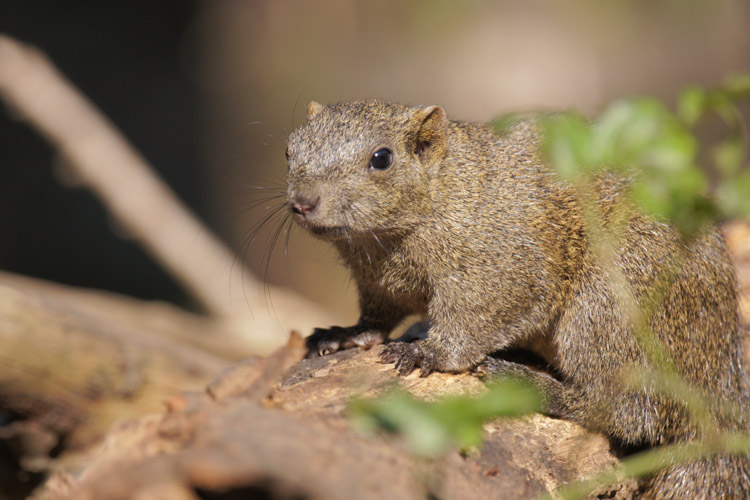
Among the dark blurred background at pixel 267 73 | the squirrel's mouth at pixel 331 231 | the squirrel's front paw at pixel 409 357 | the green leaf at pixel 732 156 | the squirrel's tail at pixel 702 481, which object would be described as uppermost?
the dark blurred background at pixel 267 73

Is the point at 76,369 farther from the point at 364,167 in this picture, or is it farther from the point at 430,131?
the point at 430,131

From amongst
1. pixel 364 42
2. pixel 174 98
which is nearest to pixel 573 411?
pixel 364 42

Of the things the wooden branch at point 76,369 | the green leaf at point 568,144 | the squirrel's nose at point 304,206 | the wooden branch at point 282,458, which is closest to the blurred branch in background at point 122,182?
the wooden branch at point 76,369


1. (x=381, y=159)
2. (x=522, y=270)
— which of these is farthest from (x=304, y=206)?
(x=522, y=270)

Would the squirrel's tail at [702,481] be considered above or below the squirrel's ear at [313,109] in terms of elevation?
below

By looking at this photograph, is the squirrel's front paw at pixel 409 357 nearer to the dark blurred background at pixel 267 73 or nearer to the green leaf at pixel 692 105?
the green leaf at pixel 692 105

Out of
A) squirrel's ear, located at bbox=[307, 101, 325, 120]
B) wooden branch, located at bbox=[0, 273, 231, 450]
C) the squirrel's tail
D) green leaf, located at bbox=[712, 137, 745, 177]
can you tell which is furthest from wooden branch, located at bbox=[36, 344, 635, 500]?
wooden branch, located at bbox=[0, 273, 231, 450]

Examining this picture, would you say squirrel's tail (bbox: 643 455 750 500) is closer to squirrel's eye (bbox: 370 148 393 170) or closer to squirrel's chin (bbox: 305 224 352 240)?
squirrel's chin (bbox: 305 224 352 240)

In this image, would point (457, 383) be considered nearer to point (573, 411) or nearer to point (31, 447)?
point (573, 411)

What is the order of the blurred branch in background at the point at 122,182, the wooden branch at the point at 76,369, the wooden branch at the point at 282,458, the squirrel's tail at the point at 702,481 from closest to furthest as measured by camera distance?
the wooden branch at the point at 282,458
the squirrel's tail at the point at 702,481
the wooden branch at the point at 76,369
the blurred branch in background at the point at 122,182
